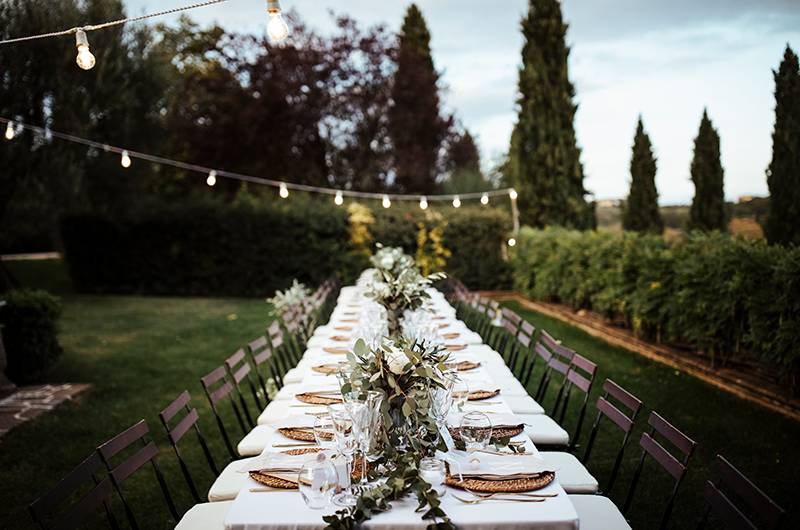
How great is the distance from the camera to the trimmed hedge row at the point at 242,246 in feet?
44.9

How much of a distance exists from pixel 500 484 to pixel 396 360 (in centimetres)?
66

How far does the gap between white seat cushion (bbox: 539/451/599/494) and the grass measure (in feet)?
0.65


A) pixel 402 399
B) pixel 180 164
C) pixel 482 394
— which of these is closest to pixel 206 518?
pixel 402 399

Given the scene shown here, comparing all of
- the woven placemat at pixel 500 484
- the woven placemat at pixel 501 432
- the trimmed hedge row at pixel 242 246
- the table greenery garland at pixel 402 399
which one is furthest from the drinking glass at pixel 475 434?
the trimmed hedge row at pixel 242 246

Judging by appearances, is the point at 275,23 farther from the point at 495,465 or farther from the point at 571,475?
the point at 571,475

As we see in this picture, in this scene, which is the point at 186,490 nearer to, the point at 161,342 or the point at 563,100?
the point at 161,342

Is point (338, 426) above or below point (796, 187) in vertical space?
below

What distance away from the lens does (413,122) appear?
19.2 meters

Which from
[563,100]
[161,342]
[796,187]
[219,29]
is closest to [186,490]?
[161,342]

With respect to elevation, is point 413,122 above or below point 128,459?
above

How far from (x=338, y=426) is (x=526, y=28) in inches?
532

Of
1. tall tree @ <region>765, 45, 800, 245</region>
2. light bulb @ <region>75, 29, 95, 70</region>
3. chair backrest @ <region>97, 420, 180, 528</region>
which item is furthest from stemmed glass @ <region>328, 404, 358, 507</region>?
tall tree @ <region>765, 45, 800, 245</region>

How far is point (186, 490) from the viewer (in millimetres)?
4168

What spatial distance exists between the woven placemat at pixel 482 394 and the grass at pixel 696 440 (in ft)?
2.53
